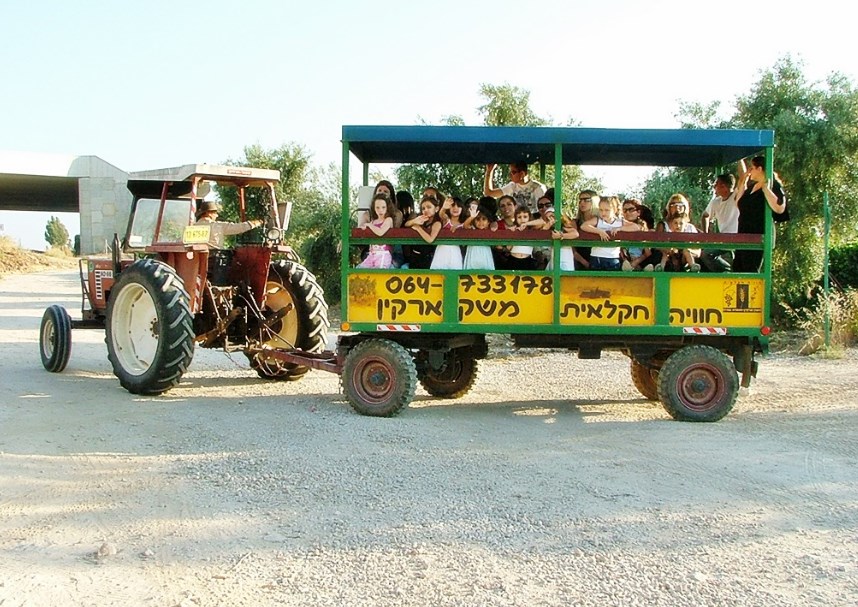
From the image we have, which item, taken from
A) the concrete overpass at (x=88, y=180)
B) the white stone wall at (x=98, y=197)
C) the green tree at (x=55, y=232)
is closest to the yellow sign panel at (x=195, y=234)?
the concrete overpass at (x=88, y=180)

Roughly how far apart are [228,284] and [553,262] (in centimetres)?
427

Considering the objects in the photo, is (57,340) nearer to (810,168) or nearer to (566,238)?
(566,238)

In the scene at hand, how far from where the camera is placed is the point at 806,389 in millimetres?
10133

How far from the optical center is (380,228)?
26.8 ft

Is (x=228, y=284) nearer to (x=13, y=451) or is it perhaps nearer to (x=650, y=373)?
(x=13, y=451)

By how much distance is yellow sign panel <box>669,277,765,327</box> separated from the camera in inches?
319

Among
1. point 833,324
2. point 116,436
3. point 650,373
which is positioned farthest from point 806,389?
point 116,436

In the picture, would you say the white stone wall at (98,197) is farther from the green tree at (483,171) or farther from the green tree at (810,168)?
the green tree at (810,168)

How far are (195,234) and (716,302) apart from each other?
5655mm

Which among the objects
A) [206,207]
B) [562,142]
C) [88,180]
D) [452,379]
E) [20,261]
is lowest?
[452,379]

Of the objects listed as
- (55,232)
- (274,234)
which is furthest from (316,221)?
(55,232)

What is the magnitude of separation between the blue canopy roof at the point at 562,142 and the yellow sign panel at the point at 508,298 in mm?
1298

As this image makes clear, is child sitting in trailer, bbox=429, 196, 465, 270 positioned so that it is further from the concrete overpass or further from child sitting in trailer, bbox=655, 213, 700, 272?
the concrete overpass

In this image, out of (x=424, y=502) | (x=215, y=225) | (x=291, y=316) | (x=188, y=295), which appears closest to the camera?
(x=424, y=502)
